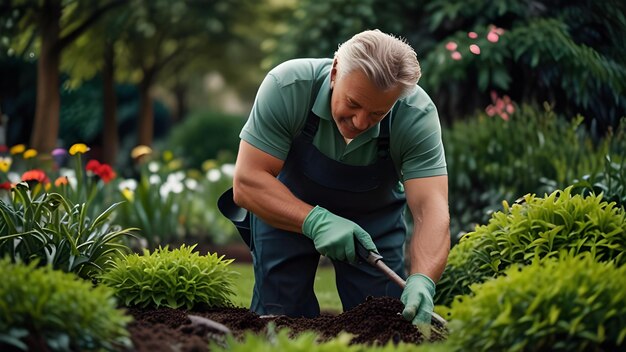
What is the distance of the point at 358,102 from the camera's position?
3172 millimetres

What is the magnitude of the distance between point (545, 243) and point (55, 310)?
1.85 m

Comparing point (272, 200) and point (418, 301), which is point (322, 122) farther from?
point (418, 301)

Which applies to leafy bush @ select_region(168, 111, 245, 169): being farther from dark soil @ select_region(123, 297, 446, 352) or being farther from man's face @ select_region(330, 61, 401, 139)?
dark soil @ select_region(123, 297, 446, 352)

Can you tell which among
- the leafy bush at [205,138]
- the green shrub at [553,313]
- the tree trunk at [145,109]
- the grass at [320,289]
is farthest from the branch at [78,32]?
the green shrub at [553,313]

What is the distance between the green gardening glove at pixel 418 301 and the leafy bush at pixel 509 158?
2389mm

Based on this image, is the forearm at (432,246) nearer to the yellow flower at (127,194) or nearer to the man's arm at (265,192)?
the man's arm at (265,192)

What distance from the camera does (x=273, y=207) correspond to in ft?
11.2

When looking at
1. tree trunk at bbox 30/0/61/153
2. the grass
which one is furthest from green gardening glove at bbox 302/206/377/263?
tree trunk at bbox 30/0/61/153

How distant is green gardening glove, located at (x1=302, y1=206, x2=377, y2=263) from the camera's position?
3182mm

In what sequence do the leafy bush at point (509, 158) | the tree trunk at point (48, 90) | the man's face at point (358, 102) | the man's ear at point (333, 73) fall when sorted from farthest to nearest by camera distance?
the tree trunk at point (48, 90)
the leafy bush at point (509, 158)
the man's ear at point (333, 73)
the man's face at point (358, 102)

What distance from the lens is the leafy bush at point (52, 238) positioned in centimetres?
304

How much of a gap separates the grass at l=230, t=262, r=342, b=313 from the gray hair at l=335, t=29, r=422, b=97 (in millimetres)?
1702

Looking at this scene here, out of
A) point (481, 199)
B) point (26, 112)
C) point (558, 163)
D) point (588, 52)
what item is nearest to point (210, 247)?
point (481, 199)

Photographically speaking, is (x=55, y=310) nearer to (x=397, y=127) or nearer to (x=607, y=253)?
(x=397, y=127)
